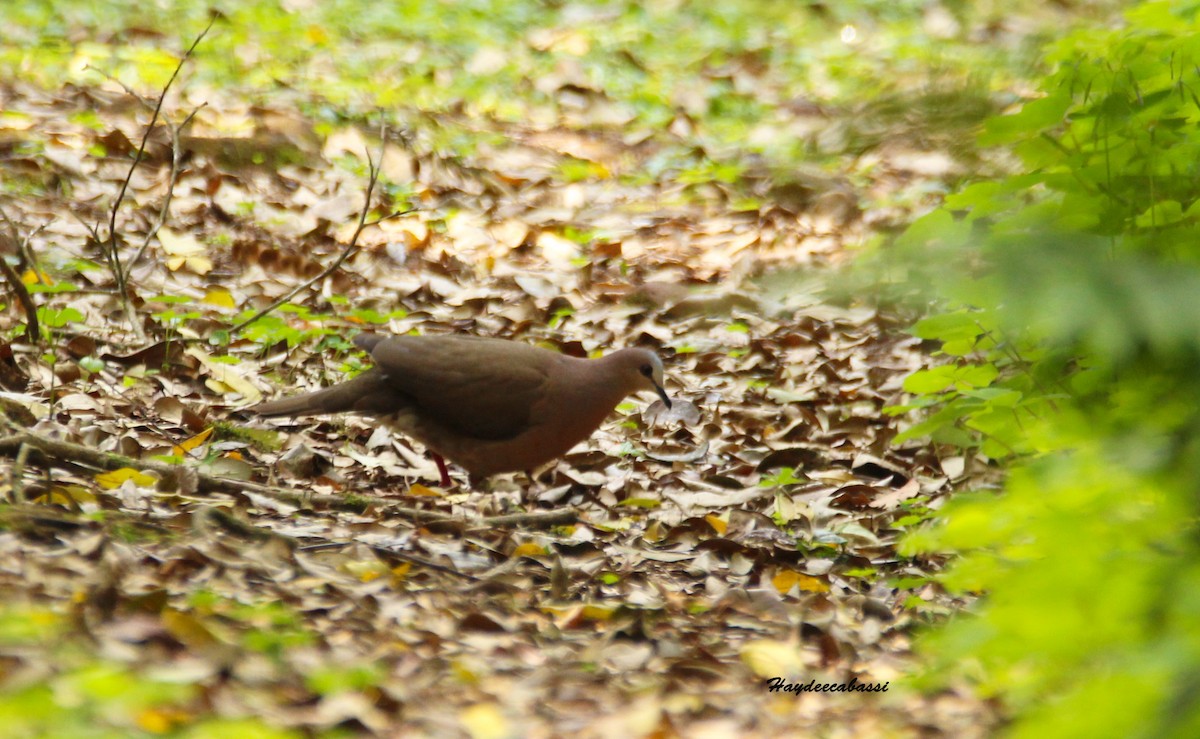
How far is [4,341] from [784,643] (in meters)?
3.64

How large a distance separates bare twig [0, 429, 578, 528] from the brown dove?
1.32 feet

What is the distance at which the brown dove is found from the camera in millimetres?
5375

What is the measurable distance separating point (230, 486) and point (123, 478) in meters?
0.37

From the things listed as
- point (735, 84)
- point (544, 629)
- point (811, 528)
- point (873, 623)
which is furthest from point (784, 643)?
point (735, 84)

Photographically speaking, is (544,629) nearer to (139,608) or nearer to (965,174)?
(139,608)

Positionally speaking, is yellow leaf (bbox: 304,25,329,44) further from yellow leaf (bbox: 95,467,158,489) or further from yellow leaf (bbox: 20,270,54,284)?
yellow leaf (bbox: 95,467,158,489)

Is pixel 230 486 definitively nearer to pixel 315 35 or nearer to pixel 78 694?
pixel 78 694

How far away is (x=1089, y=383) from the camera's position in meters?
3.43

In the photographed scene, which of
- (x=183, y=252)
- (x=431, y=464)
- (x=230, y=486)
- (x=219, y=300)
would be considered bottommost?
(x=230, y=486)

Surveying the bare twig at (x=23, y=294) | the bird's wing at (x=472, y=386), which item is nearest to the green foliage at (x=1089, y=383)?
the bird's wing at (x=472, y=386)

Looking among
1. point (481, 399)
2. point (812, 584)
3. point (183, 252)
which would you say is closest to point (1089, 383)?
point (812, 584)

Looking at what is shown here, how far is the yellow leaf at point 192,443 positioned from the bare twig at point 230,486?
0.32 meters

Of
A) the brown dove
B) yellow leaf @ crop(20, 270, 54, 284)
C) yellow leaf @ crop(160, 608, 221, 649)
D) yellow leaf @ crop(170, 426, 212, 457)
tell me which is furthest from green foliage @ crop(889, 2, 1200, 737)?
yellow leaf @ crop(20, 270, 54, 284)

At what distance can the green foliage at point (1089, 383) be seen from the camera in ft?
5.37
